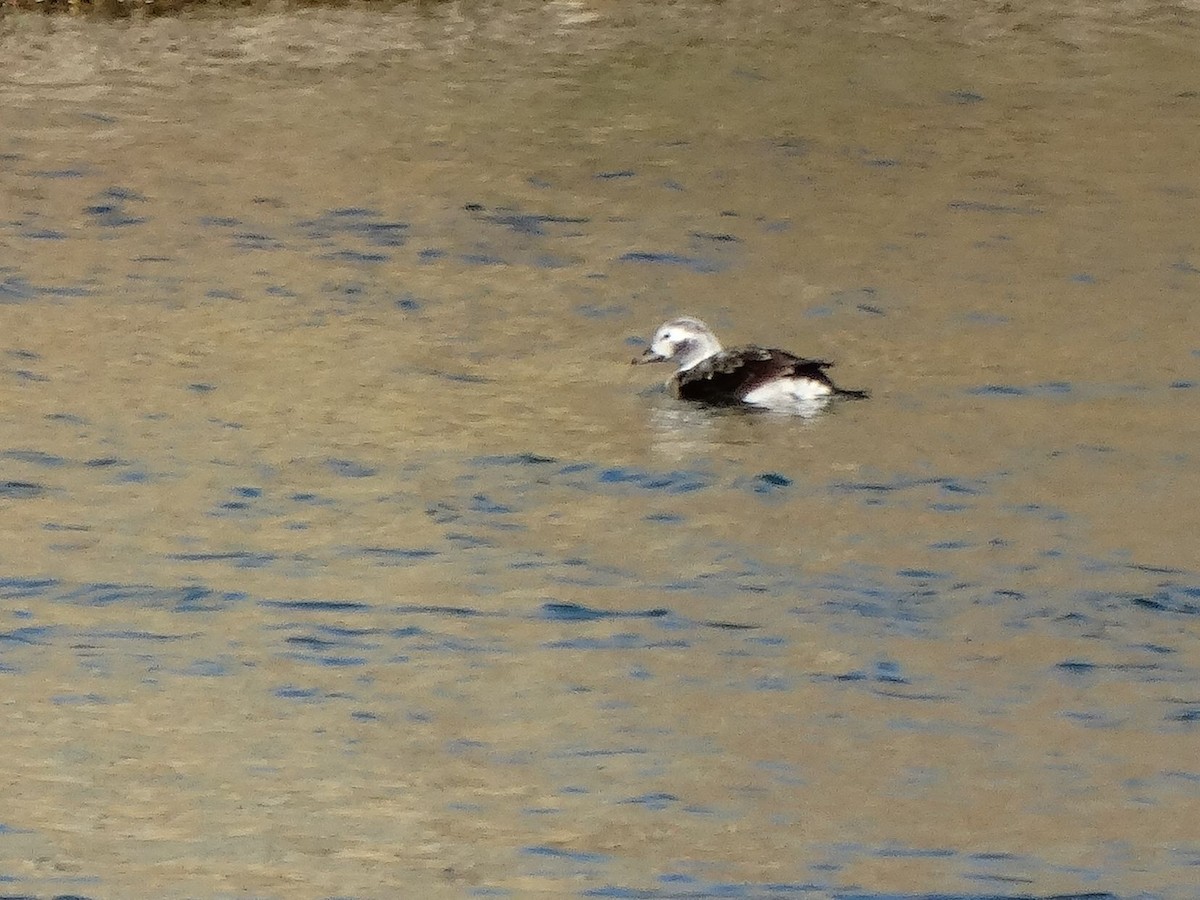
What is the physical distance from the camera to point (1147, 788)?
7.97 metres

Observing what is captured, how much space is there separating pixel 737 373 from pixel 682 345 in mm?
559

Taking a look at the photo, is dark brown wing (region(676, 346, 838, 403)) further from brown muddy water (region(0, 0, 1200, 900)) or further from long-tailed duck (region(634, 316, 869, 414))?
brown muddy water (region(0, 0, 1200, 900))

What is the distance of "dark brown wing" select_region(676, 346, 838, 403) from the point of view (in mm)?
13617

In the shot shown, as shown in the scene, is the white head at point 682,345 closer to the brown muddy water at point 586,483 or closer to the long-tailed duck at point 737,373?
the long-tailed duck at point 737,373

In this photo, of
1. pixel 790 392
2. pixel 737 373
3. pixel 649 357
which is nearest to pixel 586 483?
pixel 790 392

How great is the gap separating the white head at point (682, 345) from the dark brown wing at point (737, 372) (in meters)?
0.13

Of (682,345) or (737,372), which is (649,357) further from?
→ (737,372)

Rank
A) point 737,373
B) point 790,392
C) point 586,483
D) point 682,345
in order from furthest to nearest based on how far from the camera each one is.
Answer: point 682,345 < point 737,373 < point 790,392 < point 586,483

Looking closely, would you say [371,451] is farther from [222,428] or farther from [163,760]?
[163,760]

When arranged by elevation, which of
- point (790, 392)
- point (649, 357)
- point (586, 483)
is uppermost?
point (586, 483)

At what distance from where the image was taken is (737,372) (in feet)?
45.6

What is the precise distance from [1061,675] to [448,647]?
210 cm

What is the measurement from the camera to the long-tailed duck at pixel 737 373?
13.5m

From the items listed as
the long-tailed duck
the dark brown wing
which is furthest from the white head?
the dark brown wing
